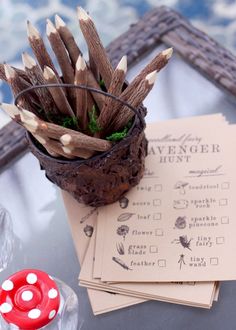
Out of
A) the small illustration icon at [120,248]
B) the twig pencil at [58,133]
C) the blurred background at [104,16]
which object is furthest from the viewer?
the blurred background at [104,16]

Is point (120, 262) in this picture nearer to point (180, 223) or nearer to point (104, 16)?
point (180, 223)

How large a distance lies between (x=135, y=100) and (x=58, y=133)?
0.08 m

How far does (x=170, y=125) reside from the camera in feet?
2.12

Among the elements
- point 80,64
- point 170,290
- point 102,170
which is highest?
point 80,64

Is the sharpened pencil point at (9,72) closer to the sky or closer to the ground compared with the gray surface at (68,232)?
closer to the sky

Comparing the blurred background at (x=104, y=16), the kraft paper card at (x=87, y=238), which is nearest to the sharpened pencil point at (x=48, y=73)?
the kraft paper card at (x=87, y=238)

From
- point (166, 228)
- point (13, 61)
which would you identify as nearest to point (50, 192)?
point (166, 228)

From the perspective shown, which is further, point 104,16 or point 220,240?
point 104,16

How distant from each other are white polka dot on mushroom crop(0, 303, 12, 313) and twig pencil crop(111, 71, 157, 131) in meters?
0.18

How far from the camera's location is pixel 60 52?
0.53 meters

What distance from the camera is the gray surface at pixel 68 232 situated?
1.75 feet

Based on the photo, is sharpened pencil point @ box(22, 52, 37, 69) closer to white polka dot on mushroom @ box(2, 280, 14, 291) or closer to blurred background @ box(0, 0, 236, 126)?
white polka dot on mushroom @ box(2, 280, 14, 291)

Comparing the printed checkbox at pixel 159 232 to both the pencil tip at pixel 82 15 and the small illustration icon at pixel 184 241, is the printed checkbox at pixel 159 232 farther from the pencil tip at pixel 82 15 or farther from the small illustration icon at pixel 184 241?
Answer: the pencil tip at pixel 82 15

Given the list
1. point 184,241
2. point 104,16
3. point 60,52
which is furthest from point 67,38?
point 104,16
